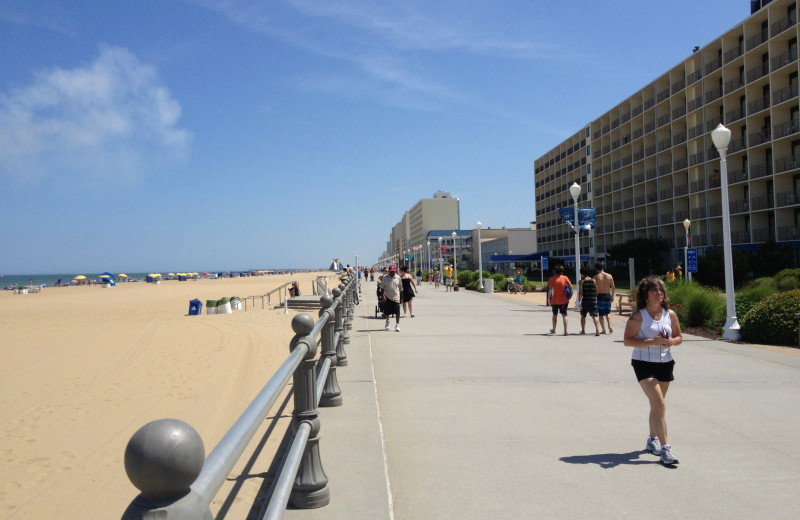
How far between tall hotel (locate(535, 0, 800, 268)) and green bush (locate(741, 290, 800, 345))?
30.9m

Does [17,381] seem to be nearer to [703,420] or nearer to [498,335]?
[498,335]

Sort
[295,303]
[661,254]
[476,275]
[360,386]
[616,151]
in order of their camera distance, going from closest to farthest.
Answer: [360,386], [295,303], [476,275], [661,254], [616,151]

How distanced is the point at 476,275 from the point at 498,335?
31.9 meters

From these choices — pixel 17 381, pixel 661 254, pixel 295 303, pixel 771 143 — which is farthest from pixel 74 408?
pixel 661 254

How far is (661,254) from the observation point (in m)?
52.8

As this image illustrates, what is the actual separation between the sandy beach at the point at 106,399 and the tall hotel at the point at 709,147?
36.2m

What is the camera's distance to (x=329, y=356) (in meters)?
5.87

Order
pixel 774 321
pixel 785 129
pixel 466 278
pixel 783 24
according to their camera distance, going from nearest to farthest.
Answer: pixel 774 321 → pixel 783 24 → pixel 785 129 → pixel 466 278

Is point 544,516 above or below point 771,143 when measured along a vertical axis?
below

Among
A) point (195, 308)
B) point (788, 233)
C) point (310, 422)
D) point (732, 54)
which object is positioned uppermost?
point (732, 54)

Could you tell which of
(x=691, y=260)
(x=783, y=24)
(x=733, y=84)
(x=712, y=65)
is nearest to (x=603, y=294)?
(x=691, y=260)

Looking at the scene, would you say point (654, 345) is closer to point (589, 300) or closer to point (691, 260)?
point (589, 300)

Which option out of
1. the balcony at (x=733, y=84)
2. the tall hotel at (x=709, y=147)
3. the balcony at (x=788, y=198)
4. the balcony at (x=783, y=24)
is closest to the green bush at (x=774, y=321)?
the tall hotel at (x=709, y=147)

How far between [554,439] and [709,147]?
48.4m
